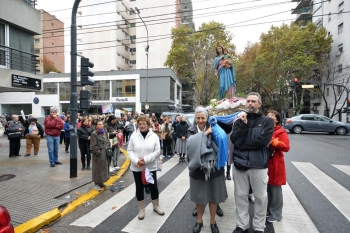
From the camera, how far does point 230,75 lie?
18.7 feet

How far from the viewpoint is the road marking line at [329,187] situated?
4547 millimetres

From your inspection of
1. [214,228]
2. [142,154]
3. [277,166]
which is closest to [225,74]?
[277,166]

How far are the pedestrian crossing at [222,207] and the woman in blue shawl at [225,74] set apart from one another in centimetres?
232

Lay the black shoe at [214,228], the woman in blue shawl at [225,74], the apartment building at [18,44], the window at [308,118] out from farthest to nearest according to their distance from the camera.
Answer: the window at [308,118] < the apartment building at [18,44] < the woman in blue shawl at [225,74] < the black shoe at [214,228]

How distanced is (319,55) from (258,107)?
33222 millimetres

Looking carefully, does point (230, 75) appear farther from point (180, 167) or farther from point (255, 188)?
point (180, 167)

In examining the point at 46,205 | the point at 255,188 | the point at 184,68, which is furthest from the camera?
the point at 184,68

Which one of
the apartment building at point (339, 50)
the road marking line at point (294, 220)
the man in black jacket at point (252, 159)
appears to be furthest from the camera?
the apartment building at point (339, 50)

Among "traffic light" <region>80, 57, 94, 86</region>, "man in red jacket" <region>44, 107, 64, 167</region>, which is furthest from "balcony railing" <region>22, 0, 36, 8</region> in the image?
"traffic light" <region>80, 57, 94, 86</region>

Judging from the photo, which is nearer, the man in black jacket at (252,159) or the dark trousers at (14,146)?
the man in black jacket at (252,159)

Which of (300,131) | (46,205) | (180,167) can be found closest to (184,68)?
(300,131)

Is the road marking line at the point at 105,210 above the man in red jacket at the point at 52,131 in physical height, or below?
below

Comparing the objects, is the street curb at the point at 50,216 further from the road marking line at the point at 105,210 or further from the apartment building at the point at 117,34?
the apartment building at the point at 117,34

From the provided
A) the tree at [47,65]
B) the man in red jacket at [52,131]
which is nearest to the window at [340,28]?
the man in red jacket at [52,131]
